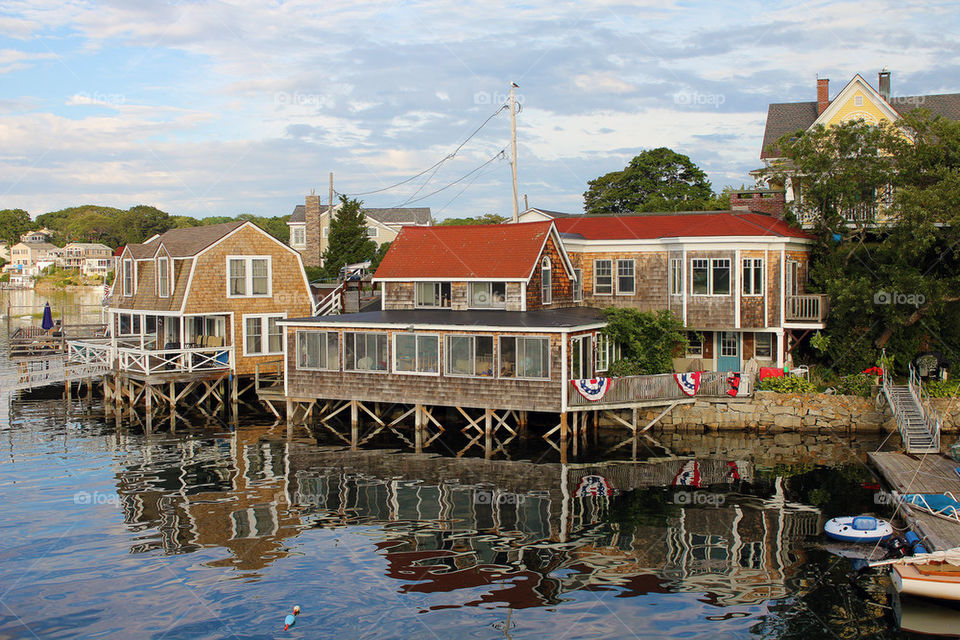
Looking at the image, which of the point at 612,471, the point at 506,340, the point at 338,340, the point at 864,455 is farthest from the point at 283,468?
the point at 864,455

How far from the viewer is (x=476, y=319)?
3312cm

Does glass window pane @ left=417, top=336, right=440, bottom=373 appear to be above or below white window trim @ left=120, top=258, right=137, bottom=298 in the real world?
below

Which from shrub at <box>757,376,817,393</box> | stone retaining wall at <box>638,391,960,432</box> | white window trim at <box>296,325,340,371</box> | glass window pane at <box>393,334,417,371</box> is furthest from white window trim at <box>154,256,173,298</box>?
shrub at <box>757,376,817,393</box>

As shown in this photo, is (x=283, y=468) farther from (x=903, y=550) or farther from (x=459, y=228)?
(x=903, y=550)

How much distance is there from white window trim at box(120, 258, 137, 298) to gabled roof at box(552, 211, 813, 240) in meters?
22.8

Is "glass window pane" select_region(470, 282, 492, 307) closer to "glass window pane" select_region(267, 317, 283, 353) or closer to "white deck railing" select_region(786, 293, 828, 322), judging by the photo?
"glass window pane" select_region(267, 317, 283, 353)

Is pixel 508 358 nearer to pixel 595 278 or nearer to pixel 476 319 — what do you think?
pixel 476 319

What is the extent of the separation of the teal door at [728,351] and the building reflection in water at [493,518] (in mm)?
9092

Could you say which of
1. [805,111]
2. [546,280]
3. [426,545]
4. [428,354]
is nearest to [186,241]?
[428,354]

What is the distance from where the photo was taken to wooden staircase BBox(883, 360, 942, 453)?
27.6 meters

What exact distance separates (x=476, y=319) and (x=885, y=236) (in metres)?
19.1

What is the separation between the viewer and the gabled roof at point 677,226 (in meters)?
37.0

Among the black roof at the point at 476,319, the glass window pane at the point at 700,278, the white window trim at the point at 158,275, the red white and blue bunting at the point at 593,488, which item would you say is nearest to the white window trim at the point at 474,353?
the black roof at the point at 476,319

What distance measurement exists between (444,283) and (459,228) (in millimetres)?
3542
